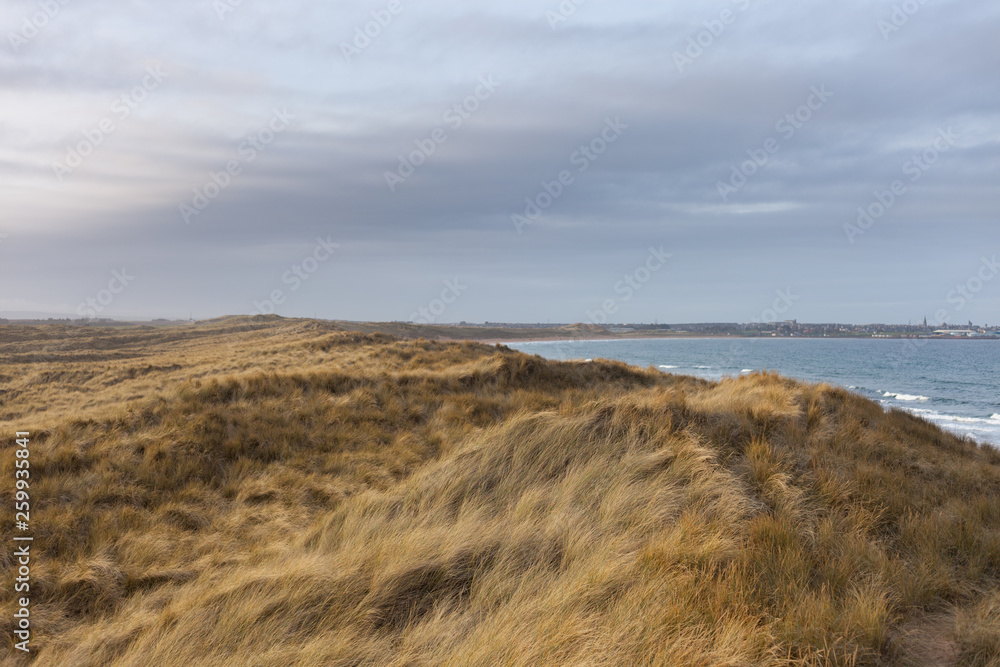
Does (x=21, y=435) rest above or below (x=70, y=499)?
above

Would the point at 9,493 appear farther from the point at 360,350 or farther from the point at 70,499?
the point at 360,350

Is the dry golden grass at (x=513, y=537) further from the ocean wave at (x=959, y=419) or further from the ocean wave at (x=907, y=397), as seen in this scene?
the ocean wave at (x=907, y=397)

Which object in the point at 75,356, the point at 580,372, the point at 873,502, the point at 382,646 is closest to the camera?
the point at 382,646

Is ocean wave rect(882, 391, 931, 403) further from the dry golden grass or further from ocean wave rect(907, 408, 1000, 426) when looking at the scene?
the dry golden grass

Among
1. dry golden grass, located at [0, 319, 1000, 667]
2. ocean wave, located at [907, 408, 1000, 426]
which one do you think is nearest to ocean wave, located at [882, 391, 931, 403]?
ocean wave, located at [907, 408, 1000, 426]

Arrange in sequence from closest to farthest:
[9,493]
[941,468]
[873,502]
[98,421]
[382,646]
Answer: [382,646] → [873,502] → [9,493] → [941,468] → [98,421]

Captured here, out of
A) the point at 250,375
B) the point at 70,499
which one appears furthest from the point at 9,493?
the point at 250,375

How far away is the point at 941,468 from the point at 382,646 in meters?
8.49

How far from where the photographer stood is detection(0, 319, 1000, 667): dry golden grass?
11.7 ft

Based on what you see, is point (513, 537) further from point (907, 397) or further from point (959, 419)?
point (907, 397)

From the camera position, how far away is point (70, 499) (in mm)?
6938

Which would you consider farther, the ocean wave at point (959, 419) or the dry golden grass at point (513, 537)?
the ocean wave at point (959, 419)

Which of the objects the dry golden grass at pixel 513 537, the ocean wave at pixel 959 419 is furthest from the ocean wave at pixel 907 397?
the dry golden grass at pixel 513 537

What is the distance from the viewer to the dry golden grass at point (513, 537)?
3574 millimetres
